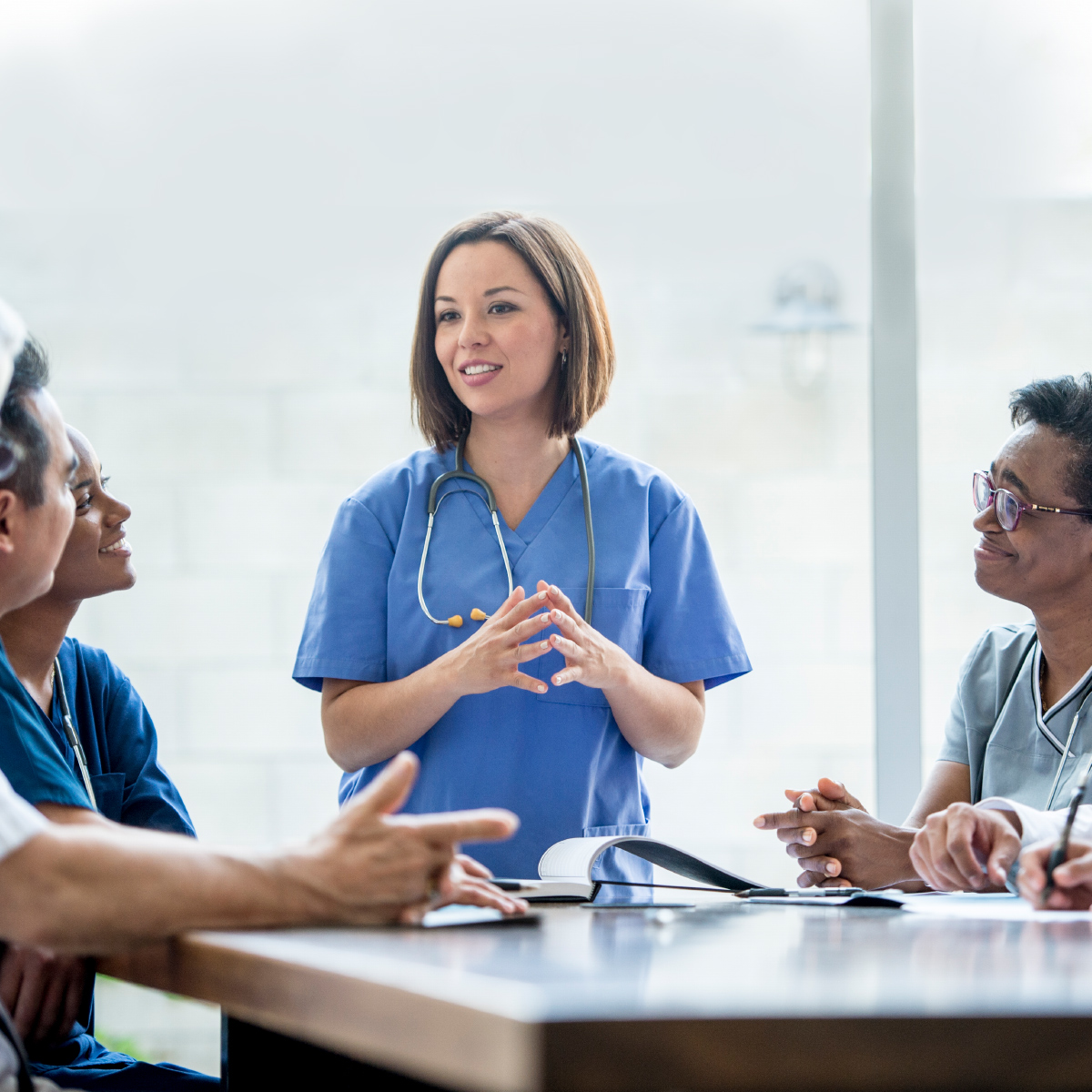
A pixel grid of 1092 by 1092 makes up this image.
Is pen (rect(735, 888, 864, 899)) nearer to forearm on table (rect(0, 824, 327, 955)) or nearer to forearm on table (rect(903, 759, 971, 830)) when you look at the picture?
forearm on table (rect(903, 759, 971, 830))

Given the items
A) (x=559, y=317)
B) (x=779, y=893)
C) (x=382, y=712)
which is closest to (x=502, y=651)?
(x=382, y=712)

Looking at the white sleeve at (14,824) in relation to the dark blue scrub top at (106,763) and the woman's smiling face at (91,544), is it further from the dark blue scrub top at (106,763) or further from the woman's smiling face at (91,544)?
the woman's smiling face at (91,544)

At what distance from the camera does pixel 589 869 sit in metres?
1.28

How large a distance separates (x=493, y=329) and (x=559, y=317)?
0.41 feet

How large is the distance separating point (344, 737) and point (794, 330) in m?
1.32

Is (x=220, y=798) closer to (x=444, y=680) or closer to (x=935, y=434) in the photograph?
(x=444, y=680)

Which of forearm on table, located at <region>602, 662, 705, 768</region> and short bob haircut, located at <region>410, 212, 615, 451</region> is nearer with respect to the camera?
forearm on table, located at <region>602, 662, 705, 768</region>

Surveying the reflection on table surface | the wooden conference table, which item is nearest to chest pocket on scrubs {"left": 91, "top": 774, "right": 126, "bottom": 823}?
the wooden conference table

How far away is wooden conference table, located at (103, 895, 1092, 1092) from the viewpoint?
1.81 ft

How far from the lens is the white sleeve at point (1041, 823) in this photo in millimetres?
1211

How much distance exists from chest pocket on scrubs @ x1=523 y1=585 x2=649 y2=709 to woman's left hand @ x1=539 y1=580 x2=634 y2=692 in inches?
4.1

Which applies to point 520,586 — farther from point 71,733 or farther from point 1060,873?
point 1060,873

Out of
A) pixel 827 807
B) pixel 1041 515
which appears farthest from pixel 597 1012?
pixel 1041 515

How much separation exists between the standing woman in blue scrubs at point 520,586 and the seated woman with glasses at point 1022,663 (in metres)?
0.29
